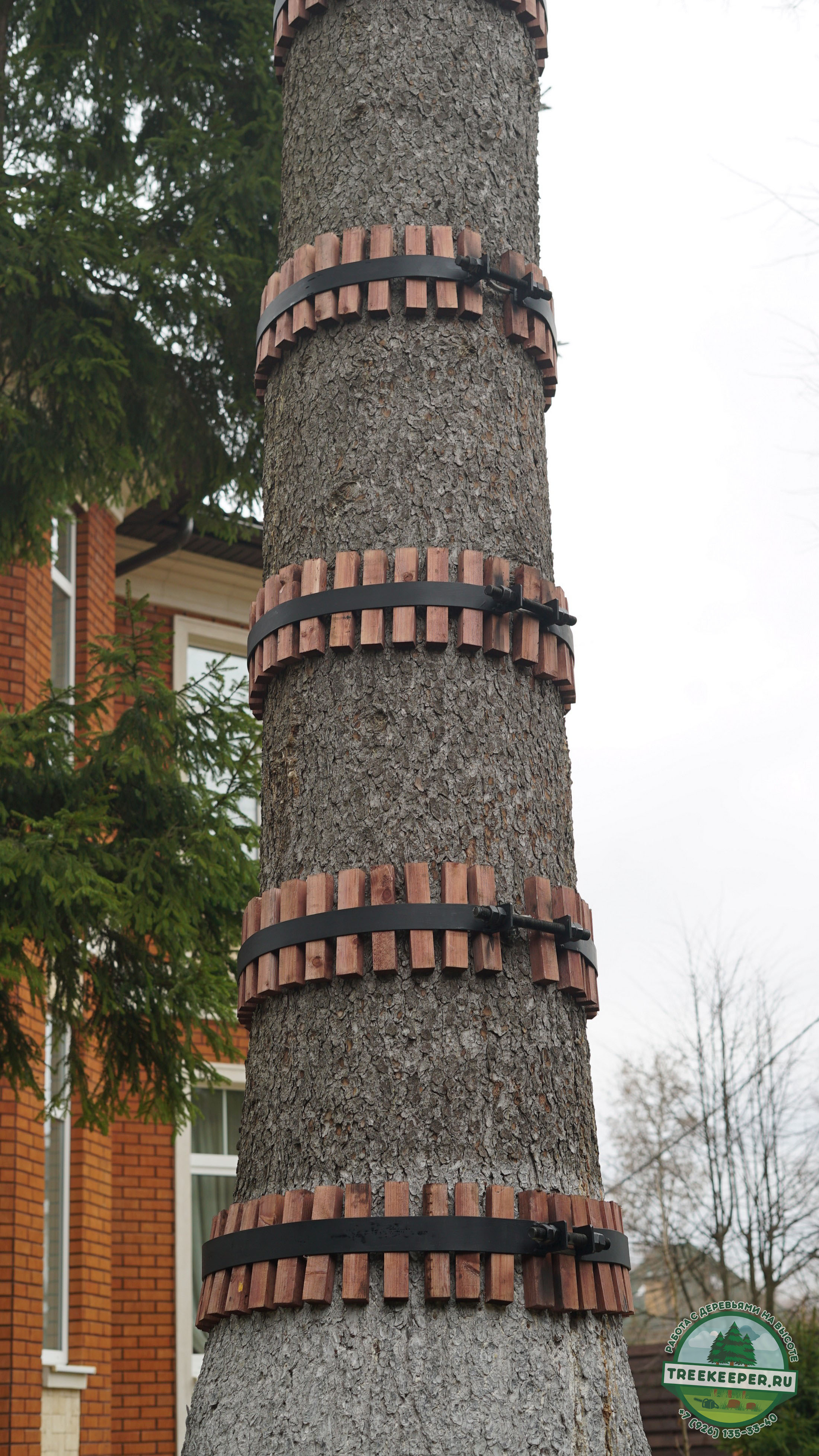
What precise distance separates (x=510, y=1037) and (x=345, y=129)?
6.53 feet

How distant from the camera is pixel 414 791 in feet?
8.59

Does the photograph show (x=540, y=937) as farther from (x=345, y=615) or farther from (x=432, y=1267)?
(x=345, y=615)

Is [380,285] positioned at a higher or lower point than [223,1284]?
higher

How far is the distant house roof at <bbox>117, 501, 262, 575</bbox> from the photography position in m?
13.5

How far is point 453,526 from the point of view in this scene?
111 inches

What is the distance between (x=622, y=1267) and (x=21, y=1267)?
749cm

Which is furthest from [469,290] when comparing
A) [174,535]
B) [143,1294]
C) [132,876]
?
[174,535]

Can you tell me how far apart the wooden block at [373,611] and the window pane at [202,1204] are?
422 inches

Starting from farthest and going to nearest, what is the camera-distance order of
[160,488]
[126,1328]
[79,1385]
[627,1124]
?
[627,1124], [126,1328], [79,1385], [160,488]

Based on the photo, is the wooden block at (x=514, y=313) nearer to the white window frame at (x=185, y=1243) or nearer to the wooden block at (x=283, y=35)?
the wooden block at (x=283, y=35)

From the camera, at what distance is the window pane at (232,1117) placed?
510 inches

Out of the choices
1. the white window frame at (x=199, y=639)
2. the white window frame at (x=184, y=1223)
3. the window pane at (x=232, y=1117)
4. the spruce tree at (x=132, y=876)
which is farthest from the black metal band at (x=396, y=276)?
the white window frame at (x=199, y=639)

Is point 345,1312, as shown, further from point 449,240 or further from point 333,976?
point 449,240

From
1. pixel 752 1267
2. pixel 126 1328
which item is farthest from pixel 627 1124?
pixel 126 1328
